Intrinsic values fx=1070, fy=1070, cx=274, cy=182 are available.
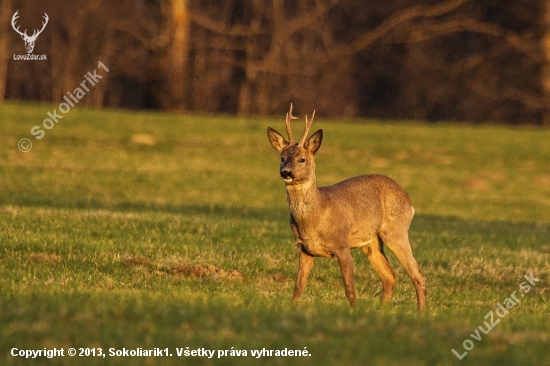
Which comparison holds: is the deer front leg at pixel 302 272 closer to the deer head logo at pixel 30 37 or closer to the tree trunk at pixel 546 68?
the deer head logo at pixel 30 37

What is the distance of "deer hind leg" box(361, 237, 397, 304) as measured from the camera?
11562 millimetres

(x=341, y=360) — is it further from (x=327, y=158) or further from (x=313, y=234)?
(x=327, y=158)

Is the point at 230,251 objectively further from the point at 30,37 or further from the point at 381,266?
the point at 30,37

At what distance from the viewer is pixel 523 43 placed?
4169 centimetres

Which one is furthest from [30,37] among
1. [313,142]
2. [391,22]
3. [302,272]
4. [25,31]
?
[302,272]

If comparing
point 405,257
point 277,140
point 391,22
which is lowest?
point 405,257

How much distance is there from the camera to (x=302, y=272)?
10531 mm

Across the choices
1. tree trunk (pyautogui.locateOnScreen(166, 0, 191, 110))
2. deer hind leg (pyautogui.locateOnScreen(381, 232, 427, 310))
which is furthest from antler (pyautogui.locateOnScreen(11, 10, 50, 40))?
deer hind leg (pyautogui.locateOnScreen(381, 232, 427, 310))

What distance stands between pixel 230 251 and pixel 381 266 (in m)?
2.81

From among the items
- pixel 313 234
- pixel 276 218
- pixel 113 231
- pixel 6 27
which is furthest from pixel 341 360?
pixel 6 27

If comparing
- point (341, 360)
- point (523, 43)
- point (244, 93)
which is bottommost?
point (341, 360)

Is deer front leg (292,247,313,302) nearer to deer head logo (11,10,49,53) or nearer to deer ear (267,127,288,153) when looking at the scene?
deer ear (267,127,288,153)

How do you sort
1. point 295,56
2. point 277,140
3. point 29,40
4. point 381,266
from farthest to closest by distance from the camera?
1. point 295,56
2. point 29,40
3. point 381,266
4. point 277,140

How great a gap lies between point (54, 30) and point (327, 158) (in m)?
14.6
